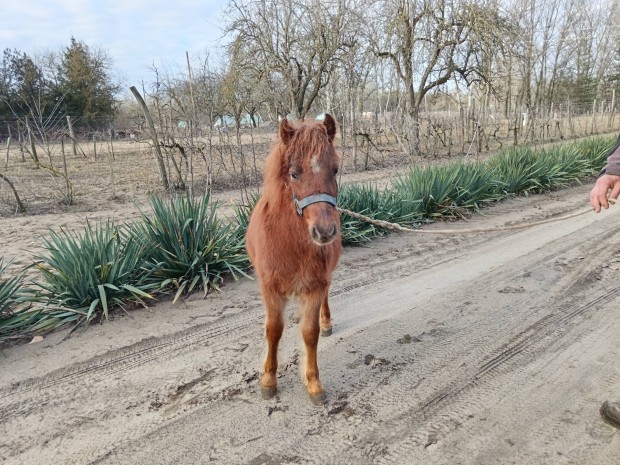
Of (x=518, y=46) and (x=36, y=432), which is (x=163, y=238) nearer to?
(x=36, y=432)

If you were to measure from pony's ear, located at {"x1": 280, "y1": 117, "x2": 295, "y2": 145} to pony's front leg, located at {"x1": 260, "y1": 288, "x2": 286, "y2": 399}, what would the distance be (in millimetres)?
994

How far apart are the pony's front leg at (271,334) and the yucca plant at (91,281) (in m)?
1.78

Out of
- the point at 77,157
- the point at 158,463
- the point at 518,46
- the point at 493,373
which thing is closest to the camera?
the point at 158,463

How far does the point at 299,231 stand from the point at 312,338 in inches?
29.6

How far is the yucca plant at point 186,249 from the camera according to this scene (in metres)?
4.53

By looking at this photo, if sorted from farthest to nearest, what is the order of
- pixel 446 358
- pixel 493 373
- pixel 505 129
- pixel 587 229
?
pixel 505 129
pixel 587 229
pixel 446 358
pixel 493 373

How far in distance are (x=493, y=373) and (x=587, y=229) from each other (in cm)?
507

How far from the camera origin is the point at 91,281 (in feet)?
12.9

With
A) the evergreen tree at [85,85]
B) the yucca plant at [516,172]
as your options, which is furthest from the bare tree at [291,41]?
the evergreen tree at [85,85]

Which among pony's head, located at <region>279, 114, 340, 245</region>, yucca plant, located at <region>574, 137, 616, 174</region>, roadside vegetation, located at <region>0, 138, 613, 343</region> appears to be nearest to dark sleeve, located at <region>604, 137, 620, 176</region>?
pony's head, located at <region>279, 114, 340, 245</region>

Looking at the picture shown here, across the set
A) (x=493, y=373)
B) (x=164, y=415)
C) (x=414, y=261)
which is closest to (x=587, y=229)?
(x=414, y=261)

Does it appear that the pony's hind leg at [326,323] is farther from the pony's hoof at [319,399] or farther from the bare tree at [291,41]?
the bare tree at [291,41]

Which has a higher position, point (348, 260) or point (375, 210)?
point (375, 210)

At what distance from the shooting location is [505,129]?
27.3 metres
